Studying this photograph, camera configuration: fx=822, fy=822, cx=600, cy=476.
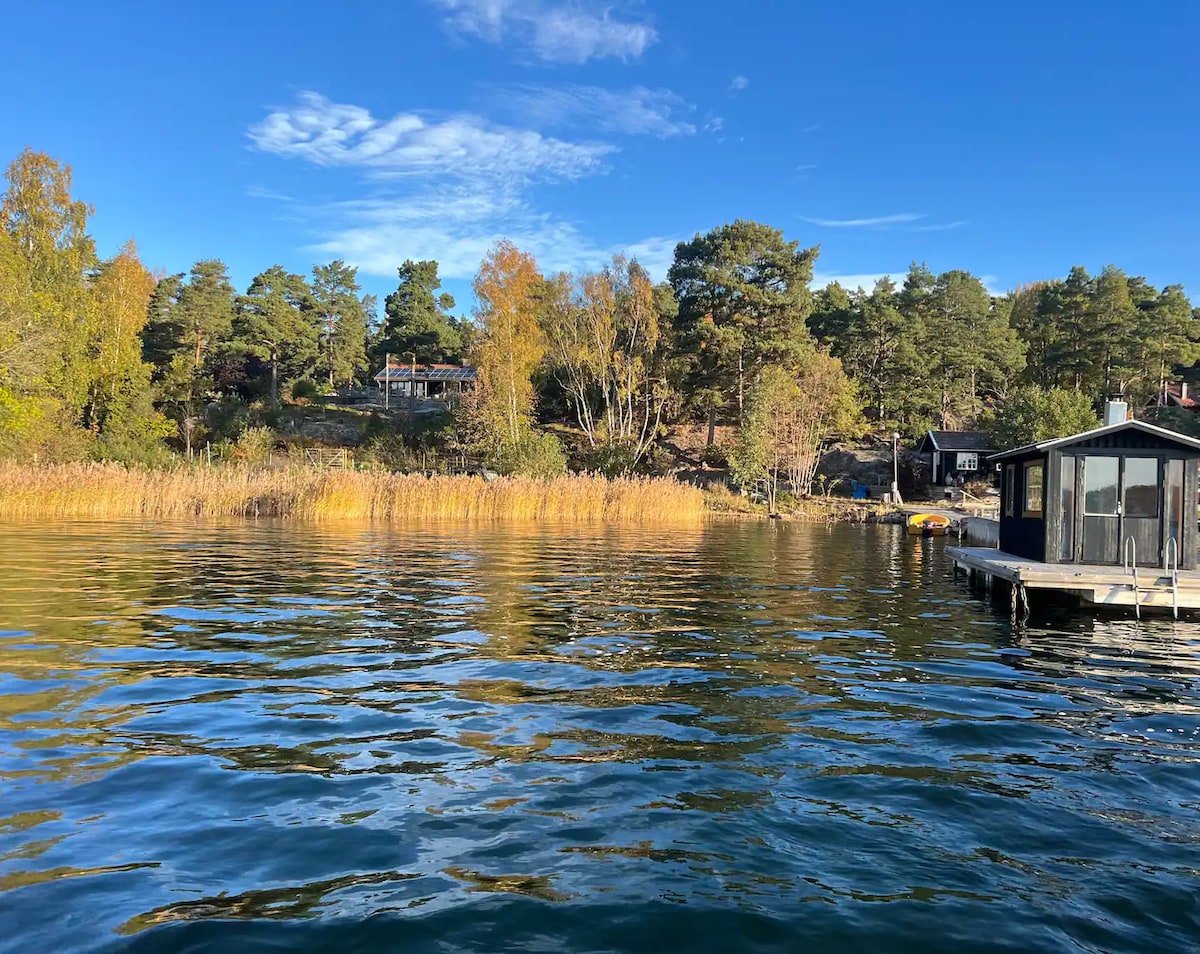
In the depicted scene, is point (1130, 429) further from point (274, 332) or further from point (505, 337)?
point (274, 332)

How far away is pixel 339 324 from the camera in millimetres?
80188

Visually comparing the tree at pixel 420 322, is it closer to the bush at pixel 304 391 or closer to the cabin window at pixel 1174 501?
the bush at pixel 304 391

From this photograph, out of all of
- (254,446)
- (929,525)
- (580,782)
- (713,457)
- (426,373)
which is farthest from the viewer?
(426,373)

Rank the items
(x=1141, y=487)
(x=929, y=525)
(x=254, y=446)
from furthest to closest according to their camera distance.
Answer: (x=254, y=446) < (x=929, y=525) < (x=1141, y=487)

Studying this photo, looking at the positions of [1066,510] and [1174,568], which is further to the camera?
[1066,510]

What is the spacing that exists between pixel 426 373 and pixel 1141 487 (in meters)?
67.3

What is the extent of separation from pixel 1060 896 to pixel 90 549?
739 inches

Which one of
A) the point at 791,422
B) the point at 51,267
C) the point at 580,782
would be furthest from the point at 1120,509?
the point at 51,267

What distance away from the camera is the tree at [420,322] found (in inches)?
3204

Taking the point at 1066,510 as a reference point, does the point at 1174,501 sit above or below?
above

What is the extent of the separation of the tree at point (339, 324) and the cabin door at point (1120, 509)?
69680mm

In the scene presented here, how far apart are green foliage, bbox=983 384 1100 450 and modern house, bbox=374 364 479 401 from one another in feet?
143

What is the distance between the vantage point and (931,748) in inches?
250

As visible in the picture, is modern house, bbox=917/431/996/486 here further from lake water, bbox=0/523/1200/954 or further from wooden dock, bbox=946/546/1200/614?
lake water, bbox=0/523/1200/954
